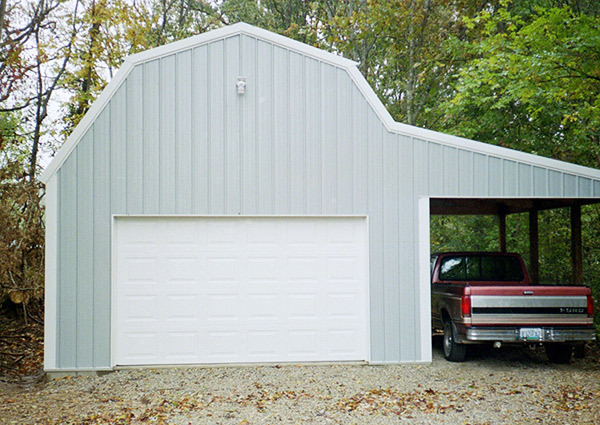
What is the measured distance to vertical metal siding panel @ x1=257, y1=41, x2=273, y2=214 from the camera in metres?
8.20

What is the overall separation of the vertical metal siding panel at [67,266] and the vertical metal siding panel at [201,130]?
1750mm

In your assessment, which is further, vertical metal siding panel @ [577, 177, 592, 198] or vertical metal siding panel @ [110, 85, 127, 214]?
vertical metal siding panel @ [577, 177, 592, 198]

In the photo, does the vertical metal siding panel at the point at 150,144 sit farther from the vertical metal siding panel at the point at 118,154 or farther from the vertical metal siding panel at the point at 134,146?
the vertical metal siding panel at the point at 118,154

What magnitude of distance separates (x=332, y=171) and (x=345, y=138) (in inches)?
21.6

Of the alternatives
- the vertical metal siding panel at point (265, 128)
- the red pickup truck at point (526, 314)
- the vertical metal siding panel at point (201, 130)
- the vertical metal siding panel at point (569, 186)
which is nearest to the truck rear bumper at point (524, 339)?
the red pickup truck at point (526, 314)

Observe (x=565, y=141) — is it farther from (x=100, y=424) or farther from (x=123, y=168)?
(x=100, y=424)

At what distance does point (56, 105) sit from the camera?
17.4 metres

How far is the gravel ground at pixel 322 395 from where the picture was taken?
582 cm

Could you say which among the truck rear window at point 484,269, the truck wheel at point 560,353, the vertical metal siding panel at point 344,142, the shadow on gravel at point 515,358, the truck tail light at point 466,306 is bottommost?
the shadow on gravel at point 515,358

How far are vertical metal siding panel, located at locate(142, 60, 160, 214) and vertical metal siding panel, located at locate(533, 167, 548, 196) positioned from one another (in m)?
5.67

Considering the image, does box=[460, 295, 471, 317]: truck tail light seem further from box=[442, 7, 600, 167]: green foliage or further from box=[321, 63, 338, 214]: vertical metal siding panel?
box=[442, 7, 600, 167]: green foliage

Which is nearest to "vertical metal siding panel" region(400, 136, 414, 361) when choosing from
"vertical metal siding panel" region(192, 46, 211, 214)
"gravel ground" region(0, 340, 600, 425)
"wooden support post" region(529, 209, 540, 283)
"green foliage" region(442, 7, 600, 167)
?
"gravel ground" region(0, 340, 600, 425)

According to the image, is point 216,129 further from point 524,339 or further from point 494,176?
point 524,339

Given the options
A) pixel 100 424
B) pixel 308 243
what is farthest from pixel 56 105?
pixel 100 424
